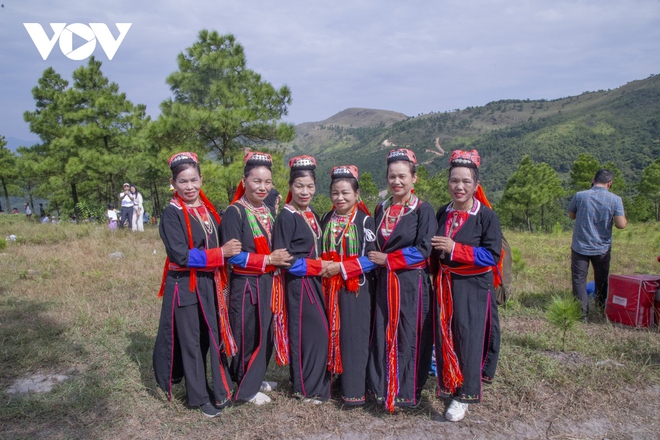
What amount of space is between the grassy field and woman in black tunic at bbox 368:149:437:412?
0.81ft

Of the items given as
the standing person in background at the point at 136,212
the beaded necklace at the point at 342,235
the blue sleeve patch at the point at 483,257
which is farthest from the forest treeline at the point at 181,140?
the blue sleeve patch at the point at 483,257

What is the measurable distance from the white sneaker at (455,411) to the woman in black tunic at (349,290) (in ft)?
1.91

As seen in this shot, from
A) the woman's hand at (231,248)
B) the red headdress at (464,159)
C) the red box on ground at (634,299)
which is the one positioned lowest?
the red box on ground at (634,299)

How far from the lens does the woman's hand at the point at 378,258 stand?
2883mm

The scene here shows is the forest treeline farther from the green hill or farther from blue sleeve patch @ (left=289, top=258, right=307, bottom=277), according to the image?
the green hill

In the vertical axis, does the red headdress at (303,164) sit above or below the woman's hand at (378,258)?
above

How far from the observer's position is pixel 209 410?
9.80 ft

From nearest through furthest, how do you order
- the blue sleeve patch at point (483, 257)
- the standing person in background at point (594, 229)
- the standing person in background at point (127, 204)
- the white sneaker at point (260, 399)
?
1. the blue sleeve patch at point (483, 257)
2. the white sneaker at point (260, 399)
3. the standing person in background at point (594, 229)
4. the standing person in background at point (127, 204)

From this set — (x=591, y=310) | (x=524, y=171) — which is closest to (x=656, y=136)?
(x=524, y=171)

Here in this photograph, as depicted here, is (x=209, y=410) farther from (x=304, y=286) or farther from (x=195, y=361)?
(x=304, y=286)

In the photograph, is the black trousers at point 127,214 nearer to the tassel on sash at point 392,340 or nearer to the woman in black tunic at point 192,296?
the woman in black tunic at point 192,296

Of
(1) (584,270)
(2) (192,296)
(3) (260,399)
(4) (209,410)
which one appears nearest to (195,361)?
(4) (209,410)

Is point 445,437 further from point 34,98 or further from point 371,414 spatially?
point 34,98

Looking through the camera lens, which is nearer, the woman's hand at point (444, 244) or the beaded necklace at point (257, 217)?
the woman's hand at point (444, 244)
